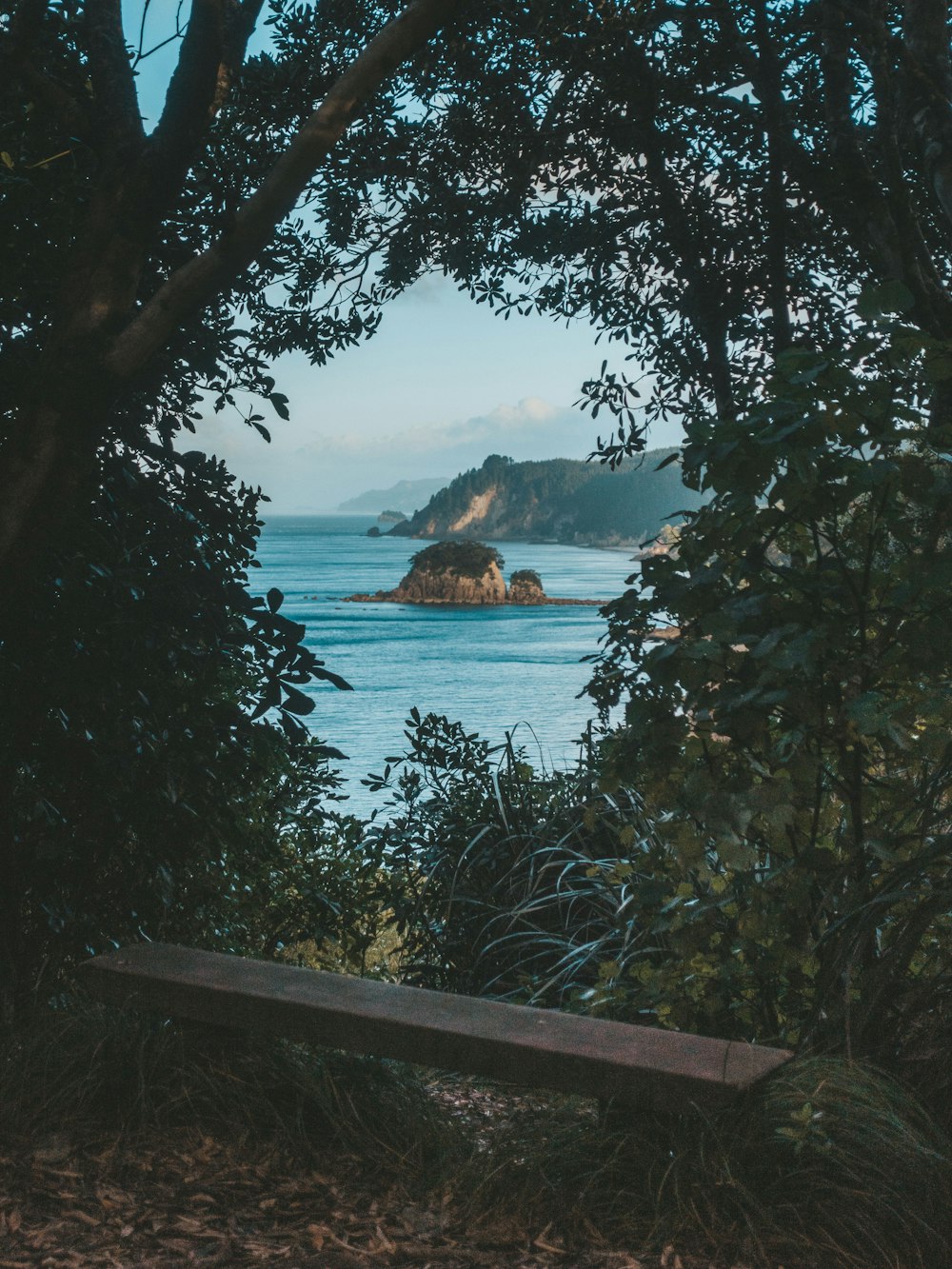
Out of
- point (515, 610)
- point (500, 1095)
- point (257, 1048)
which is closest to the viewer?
point (257, 1048)

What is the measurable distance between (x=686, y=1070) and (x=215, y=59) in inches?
94.8

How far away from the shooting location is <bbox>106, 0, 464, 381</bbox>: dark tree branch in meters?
2.54

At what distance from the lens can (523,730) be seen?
20.4 feet

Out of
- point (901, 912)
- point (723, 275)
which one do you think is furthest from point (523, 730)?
point (901, 912)

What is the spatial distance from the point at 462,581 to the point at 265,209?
38.5 meters

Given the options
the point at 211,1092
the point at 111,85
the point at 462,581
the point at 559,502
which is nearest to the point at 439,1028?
the point at 211,1092

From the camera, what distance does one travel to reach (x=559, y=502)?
27125 mm

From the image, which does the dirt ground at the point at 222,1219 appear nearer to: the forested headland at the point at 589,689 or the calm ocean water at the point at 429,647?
the forested headland at the point at 589,689

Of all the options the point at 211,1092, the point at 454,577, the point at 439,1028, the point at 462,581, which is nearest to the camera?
the point at 439,1028

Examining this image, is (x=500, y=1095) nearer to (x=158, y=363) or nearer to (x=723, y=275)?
(x=158, y=363)

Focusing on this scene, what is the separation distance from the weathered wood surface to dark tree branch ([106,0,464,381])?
4.76 ft

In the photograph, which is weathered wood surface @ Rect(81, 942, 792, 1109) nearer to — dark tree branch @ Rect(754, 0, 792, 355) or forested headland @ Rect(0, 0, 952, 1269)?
forested headland @ Rect(0, 0, 952, 1269)

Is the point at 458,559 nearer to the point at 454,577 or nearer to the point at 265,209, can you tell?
the point at 454,577

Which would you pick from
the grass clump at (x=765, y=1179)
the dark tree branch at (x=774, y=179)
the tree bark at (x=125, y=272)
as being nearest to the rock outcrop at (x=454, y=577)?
the dark tree branch at (x=774, y=179)
